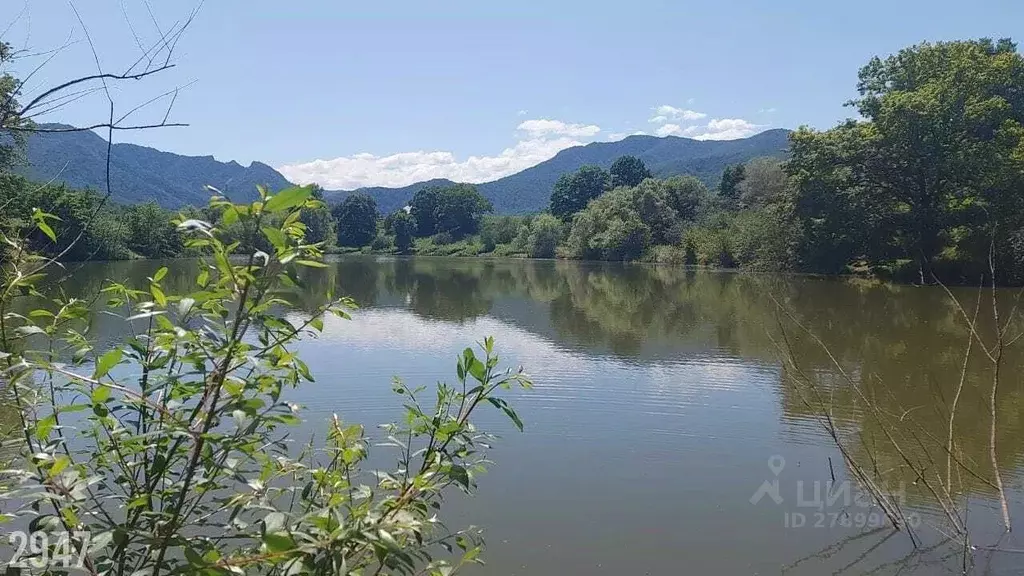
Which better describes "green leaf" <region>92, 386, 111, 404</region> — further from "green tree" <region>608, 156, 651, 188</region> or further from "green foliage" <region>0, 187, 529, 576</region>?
"green tree" <region>608, 156, 651, 188</region>

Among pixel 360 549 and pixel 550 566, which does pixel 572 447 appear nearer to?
pixel 550 566

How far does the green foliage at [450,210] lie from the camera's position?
3469 inches

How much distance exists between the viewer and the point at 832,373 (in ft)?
33.4

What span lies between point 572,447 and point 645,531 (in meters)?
2.04

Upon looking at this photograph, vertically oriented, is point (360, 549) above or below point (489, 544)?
above

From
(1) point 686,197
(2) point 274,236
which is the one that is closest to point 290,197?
(2) point 274,236

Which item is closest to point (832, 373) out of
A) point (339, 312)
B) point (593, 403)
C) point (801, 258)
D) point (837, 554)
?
point (593, 403)

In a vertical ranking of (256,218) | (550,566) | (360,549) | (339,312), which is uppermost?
(256,218)

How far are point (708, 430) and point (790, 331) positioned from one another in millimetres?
7221

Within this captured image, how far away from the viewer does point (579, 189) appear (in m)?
81.9

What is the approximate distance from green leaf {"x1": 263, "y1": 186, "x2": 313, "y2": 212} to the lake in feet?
1.64

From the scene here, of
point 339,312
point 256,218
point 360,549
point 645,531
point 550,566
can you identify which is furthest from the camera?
point 645,531

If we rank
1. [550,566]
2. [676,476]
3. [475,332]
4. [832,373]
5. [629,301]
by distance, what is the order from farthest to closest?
[629,301] → [475,332] → [832,373] → [676,476] → [550,566]

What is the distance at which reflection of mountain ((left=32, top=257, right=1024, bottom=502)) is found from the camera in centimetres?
757
